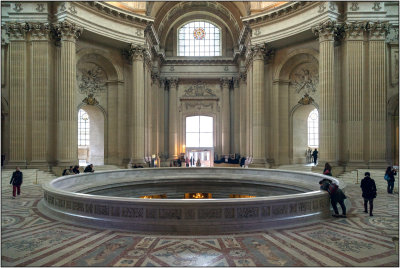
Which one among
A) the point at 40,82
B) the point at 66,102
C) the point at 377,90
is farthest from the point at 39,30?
the point at 377,90

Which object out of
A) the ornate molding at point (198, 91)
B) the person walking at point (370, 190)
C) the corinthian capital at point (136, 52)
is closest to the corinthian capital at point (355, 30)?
the person walking at point (370, 190)

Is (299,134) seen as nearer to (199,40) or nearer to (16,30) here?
(199,40)

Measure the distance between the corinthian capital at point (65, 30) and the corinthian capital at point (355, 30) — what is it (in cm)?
1586

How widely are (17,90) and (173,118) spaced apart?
1519 cm

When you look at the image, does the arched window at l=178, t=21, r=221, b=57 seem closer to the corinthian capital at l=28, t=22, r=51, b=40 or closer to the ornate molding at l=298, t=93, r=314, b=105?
the ornate molding at l=298, t=93, r=314, b=105

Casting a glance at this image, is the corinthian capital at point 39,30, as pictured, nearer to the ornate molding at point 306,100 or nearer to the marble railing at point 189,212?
the marble railing at point 189,212

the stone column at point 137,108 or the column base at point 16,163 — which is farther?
the stone column at point 137,108

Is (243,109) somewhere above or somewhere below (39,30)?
below

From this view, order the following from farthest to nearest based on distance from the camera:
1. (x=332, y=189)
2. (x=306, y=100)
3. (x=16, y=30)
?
(x=306, y=100) → (x=16, y=30) → (x=332, y=189)

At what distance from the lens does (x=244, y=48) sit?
83.4ft

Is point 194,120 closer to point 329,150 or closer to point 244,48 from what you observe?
point 244,48

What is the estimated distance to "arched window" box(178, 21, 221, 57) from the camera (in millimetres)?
30131

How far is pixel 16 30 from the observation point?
16.4m

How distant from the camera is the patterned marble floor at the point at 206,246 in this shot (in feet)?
15.8
